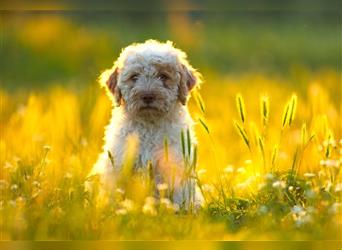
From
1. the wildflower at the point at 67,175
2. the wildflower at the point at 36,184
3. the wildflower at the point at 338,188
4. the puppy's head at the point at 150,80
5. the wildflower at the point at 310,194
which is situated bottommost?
the wildflower at the point at 310,194

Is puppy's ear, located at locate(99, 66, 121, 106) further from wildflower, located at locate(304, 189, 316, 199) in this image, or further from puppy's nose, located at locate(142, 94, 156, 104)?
wildflower, located at locate(304, 189, 316, 199)

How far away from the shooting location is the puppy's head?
8461 millimetres

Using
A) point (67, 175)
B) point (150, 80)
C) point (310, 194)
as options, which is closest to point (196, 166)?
point (150, 80)

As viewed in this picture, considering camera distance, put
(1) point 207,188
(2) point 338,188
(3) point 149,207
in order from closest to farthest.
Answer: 1. (3) point 149,207
2. (2) point 338,188
3. (1) point 207,188

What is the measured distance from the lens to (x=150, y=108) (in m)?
8.45

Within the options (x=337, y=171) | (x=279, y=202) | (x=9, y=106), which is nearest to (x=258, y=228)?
(x=279, y=202)

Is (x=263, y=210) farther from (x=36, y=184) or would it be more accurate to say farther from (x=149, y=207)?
(x=36, y=184)

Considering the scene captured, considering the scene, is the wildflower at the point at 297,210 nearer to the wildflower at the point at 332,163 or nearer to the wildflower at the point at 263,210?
the wildflower at the point at 263,210

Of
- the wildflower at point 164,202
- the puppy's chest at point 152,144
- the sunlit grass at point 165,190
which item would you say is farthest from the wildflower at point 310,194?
the puppy's chest at point 152,144

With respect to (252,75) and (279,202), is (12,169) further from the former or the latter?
(252,75)

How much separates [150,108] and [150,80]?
0.24 m

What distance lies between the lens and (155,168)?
325 inches

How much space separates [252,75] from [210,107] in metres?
2.42

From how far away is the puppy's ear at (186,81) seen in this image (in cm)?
870
